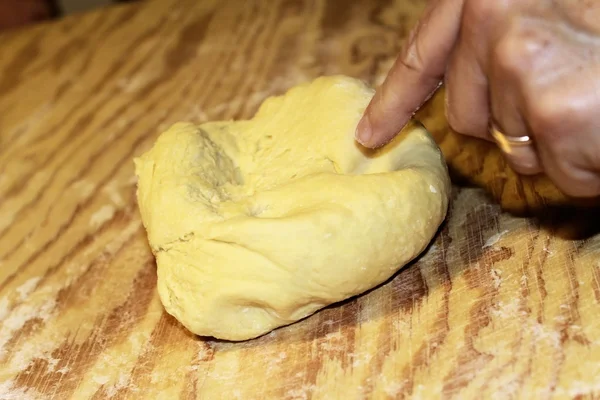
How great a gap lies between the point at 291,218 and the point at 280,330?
0.85 feet

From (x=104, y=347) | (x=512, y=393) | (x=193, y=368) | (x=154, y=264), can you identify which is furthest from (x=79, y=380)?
(x=512, y=393)

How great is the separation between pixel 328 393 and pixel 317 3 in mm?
1958

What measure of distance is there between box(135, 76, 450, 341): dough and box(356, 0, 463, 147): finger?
0.09m

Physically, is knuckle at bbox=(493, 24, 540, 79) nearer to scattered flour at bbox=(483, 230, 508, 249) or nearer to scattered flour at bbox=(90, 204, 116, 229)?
scattered flour at bbox=(483, 230, 508, 249)

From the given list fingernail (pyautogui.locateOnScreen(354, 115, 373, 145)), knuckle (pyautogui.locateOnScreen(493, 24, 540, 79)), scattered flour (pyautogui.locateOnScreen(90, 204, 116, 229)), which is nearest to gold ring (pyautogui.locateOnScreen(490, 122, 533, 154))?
knuckle (pyautogui.locateOnScreen(493, 24, 540, 79))

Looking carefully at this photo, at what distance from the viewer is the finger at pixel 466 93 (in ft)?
3.95

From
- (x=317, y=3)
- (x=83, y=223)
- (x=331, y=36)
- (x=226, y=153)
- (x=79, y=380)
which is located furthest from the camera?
(x=317, y=3)

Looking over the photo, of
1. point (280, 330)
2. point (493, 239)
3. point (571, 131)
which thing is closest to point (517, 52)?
point (571, 131)

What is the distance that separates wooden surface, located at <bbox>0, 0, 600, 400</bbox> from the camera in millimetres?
1226

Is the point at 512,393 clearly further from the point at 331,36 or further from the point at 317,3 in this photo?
the point at 317,3

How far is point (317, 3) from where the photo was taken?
110 inches

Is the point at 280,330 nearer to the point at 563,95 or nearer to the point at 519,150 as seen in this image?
the point at 519,150

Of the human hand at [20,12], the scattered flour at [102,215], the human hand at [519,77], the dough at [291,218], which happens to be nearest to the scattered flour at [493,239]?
the dough at [291,218]

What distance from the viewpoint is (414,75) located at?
4.20 ft
